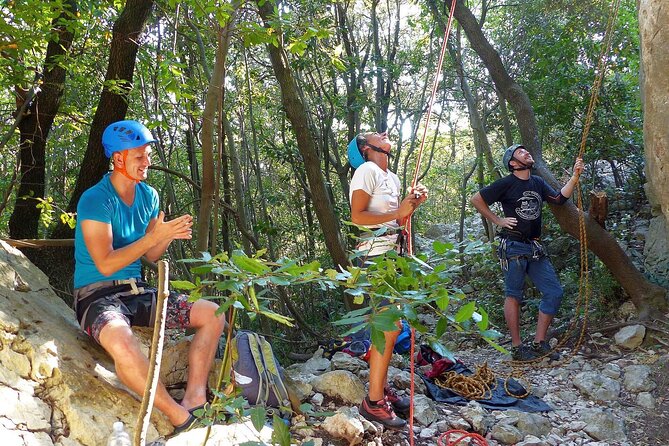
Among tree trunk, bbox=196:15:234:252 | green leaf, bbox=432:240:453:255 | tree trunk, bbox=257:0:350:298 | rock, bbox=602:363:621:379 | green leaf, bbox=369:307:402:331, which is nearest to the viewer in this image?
green leaf, bbox=369:307:402:331

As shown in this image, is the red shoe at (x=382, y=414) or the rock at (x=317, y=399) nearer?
the red shoe at (x=382, y=414)

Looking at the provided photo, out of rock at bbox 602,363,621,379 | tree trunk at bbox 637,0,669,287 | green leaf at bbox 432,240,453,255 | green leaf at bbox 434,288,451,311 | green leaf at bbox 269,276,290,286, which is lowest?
rock at bbox 602,363,621,379

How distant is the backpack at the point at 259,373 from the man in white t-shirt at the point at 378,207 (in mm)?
537

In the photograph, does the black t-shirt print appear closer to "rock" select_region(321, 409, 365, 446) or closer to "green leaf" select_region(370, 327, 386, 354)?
"rock" select_region(321, 409, 365, 446)

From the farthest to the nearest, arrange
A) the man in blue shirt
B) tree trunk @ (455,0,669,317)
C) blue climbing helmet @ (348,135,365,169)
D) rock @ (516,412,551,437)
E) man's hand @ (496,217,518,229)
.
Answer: tree trunk @ (455,0,669,317) < man's hand @ (496,217,518,229) < blue climbing helmet @ (348,135,365,169) < rock @ (516,412,551,437) < the man in blue shirt

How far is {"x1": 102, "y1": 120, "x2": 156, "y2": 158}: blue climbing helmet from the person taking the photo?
122 inches

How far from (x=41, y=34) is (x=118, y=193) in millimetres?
2959

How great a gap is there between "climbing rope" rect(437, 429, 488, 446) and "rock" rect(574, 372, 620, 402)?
1.44m

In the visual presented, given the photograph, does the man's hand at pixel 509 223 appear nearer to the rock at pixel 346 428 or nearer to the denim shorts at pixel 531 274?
the denim shorts at pixel 531 274

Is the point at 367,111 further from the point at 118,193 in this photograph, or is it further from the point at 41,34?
the point at 118,193

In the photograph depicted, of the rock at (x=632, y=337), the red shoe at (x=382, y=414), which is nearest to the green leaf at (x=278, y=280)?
the red shoe at (x=382, y=414)

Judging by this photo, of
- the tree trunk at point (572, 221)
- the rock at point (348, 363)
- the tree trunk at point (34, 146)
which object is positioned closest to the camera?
the rock at point (348, 363)

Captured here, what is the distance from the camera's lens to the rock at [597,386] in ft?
14.9

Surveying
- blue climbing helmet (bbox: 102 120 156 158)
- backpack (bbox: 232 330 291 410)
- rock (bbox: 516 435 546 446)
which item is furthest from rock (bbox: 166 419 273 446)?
rock (bbox: 516 435 546 446)
